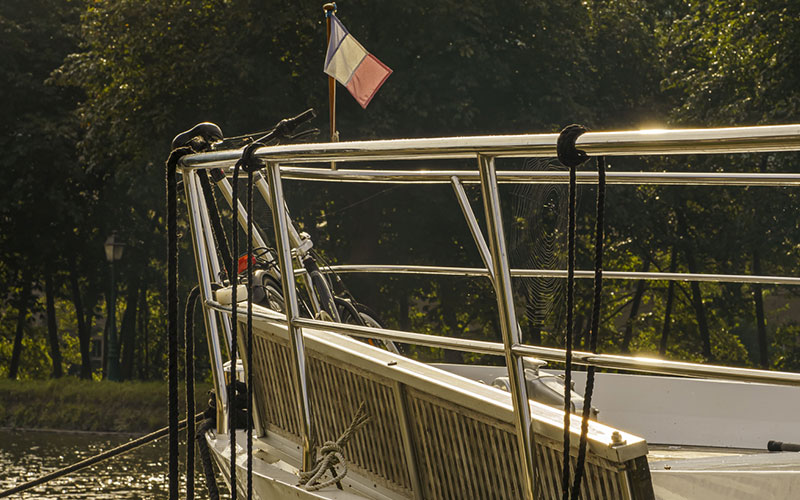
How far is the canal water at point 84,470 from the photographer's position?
33.8ft

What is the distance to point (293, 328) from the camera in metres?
3.24

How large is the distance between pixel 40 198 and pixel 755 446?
18.6m

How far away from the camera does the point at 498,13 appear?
1784 centimetres

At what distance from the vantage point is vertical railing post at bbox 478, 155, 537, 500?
7.78ft

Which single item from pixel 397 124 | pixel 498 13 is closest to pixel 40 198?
pixel 397 124

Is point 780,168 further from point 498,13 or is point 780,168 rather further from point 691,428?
point 691,428

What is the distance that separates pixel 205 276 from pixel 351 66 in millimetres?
2128

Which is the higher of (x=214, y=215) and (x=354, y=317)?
(x=214, y=215)

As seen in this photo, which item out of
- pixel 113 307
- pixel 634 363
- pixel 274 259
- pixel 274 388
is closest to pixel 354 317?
pixel 274 259

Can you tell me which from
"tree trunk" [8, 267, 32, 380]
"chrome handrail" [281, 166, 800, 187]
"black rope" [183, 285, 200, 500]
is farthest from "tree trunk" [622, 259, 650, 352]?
"black rope" [183, 285, 200, 500]

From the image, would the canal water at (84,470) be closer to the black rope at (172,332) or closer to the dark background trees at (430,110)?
the dark background trees at (430,110)

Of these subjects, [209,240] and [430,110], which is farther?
[430,110]

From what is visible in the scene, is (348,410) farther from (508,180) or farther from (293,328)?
Result: (508,180)

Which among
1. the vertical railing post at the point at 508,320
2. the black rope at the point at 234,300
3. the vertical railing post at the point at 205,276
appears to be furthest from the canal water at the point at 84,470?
the vertical railing post at the point at 508,320
